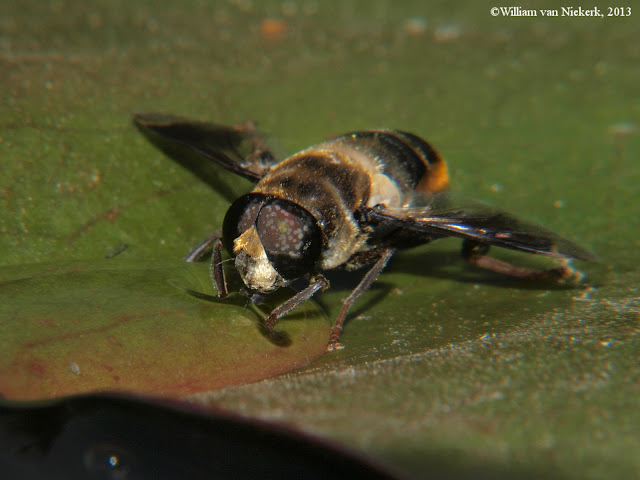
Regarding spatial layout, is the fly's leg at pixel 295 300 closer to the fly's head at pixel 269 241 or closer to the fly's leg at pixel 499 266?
the fly's head at pixel 269 241

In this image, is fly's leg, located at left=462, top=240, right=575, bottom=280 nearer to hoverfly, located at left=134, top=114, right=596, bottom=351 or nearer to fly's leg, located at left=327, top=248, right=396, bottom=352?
hoverfly, located at left=134, top=114, right=596, bottom=351

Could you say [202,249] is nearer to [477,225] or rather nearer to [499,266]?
[477,225]

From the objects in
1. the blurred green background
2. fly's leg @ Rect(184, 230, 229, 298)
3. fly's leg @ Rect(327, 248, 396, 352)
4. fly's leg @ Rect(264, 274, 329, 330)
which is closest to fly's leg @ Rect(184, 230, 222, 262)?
fly's leg @ Rect(184, 230, 229, 298)

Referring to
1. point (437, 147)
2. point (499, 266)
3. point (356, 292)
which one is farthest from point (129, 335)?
point (437, 147)

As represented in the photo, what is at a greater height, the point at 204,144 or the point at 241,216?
the point at 204,144

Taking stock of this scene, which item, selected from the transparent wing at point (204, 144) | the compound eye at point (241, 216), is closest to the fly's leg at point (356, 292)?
the compound eye at point (241, 216)
